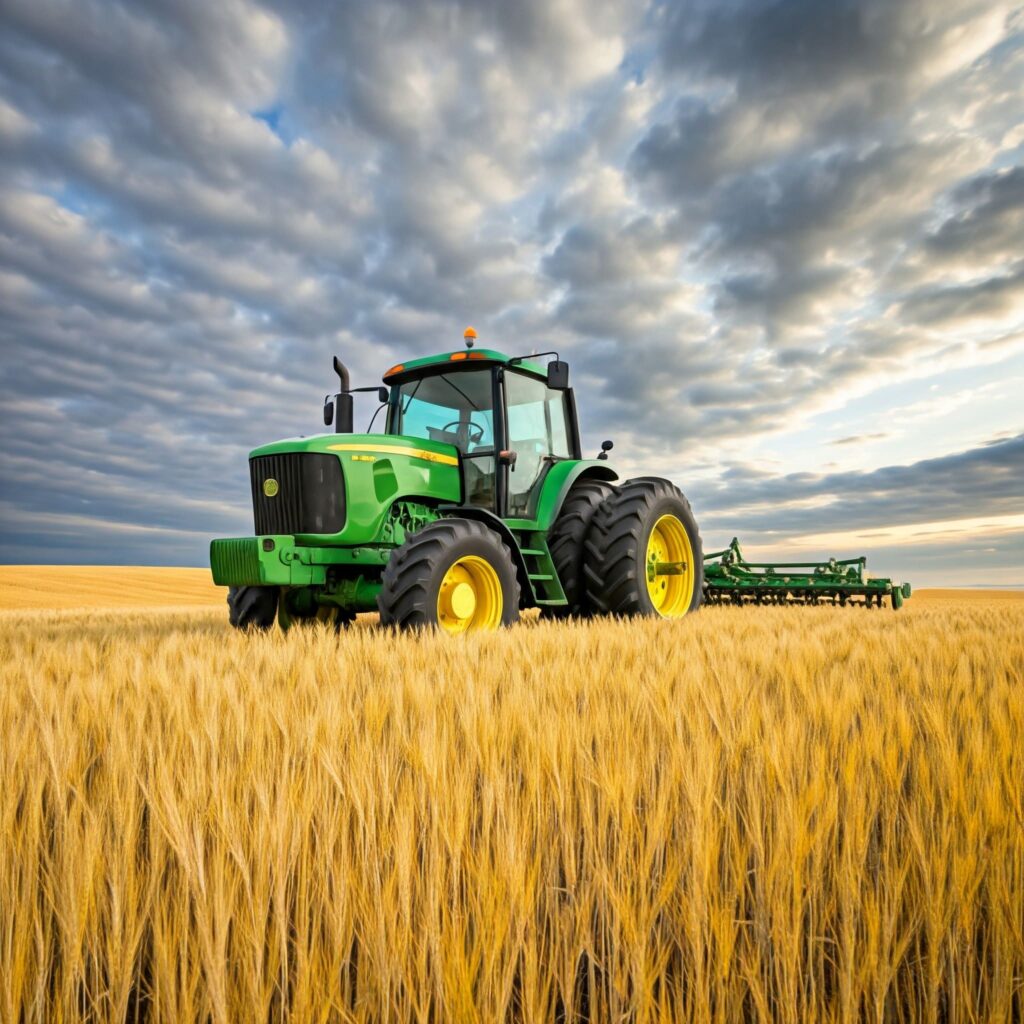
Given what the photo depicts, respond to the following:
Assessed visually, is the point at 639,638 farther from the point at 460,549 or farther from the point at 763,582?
the point at 763,582

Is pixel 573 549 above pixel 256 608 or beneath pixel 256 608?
above

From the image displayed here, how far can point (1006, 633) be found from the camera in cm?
502

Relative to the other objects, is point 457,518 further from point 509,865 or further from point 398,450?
point 509,865

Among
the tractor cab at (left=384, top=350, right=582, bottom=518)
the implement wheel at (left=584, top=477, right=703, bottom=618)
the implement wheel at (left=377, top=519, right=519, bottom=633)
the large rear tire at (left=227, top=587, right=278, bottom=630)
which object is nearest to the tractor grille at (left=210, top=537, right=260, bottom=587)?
the large rear tire at (left=227, top=587, right=278, bottom=630)

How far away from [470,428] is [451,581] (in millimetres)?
1814

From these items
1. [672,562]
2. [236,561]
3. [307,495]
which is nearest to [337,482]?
[307,495]

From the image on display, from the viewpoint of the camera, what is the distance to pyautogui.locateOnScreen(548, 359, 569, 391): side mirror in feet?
18.9

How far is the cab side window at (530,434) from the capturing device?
20.9ft

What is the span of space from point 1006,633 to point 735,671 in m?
3.42

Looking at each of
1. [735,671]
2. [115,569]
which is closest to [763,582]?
[735,671]

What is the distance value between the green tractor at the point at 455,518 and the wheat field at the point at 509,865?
9.05ft

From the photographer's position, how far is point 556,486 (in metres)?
6.55

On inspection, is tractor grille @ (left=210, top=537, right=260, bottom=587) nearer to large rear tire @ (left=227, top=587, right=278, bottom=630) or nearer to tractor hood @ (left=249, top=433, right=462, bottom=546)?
tractor hood @ (left=249, top=433, right=462, bottom=546)

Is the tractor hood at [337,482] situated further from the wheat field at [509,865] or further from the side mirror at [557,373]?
the wheat field at [509,865]
